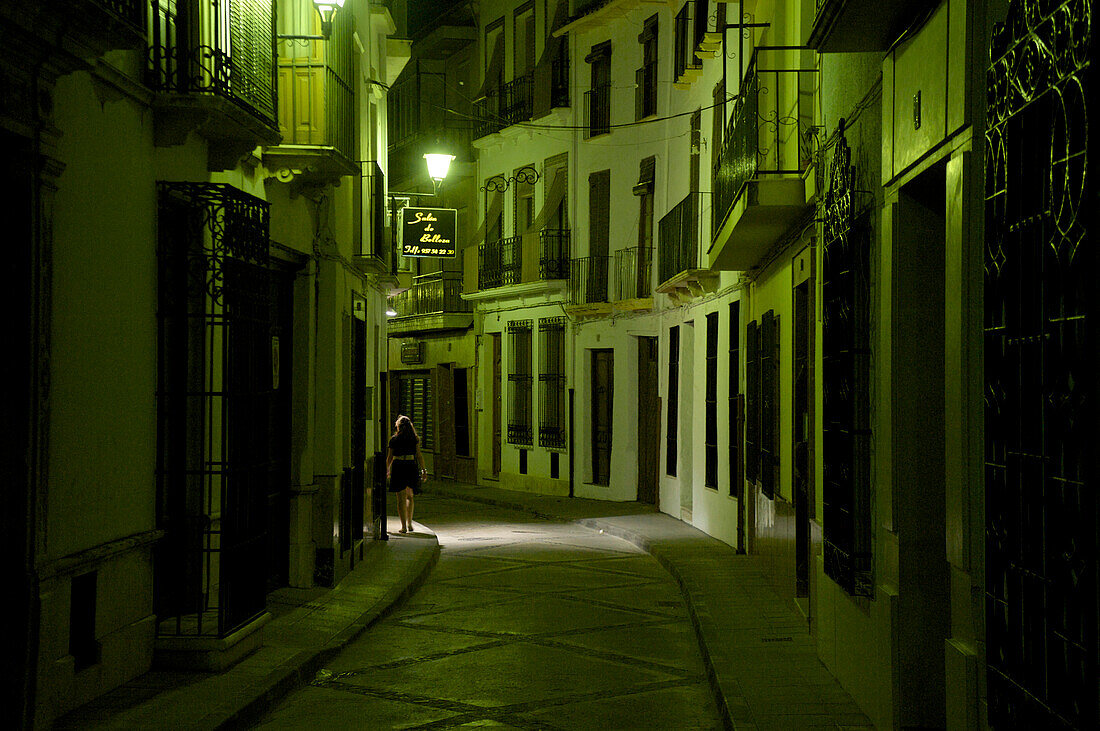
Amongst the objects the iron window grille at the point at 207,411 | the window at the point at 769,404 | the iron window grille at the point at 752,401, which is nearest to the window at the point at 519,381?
the iron window grille at the point at 752,401

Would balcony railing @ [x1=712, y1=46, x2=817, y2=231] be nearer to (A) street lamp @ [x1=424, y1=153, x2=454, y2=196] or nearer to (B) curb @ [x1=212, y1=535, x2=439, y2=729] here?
(B) curb @ [x1=212, y1=535, x2=439, y2=729]

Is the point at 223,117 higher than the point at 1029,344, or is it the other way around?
the point at 223,117

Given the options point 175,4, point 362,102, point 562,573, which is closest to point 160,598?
point 175,4

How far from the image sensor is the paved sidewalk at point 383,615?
708 centimetres

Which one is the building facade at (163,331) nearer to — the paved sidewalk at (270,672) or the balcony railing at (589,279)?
the paved sidewalk at (270,672)

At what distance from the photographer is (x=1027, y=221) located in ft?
14.2

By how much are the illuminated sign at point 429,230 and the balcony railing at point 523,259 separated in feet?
17.8

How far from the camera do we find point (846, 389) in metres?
7.66

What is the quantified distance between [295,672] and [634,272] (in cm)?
1605

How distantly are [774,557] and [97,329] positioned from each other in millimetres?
7531

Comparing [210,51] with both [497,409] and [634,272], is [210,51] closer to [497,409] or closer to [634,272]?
[634,272]

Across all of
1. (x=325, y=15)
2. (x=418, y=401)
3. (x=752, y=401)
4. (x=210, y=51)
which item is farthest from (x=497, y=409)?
(x=210, y=51)

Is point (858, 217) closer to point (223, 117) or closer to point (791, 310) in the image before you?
point (791, 310)

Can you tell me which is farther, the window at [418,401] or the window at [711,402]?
the window at [418,401]
